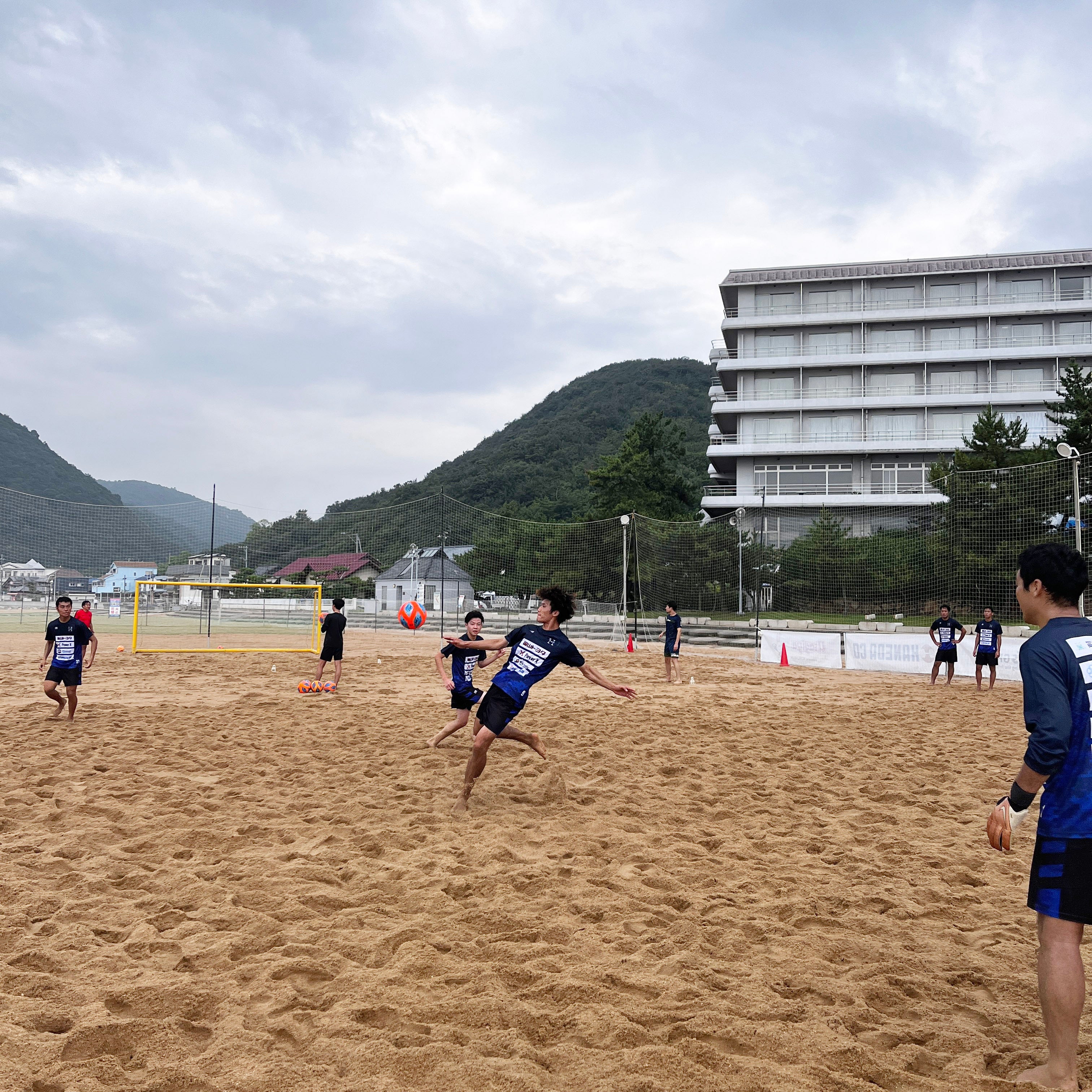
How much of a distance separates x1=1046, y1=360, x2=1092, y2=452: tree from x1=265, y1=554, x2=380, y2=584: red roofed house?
90.4ft

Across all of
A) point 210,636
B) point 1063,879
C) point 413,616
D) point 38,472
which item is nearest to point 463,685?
point 1063,879

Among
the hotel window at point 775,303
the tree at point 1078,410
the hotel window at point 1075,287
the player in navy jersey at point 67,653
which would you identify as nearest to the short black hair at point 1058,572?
the player in navy jersey at point 67,653

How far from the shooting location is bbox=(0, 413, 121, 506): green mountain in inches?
2707

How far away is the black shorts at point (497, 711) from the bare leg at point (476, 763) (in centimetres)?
5

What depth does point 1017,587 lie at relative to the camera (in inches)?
107

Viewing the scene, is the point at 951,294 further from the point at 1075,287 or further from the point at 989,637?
the point at 989,637

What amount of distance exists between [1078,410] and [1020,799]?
32.4 m

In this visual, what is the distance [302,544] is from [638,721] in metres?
24.2

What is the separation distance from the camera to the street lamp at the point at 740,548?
24.6 metres

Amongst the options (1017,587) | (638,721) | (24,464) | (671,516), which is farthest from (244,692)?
(24,464)

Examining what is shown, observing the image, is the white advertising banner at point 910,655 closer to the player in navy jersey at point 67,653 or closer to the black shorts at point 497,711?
the black shorts at point 497,711

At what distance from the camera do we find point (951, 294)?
151ft

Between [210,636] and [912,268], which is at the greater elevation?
[912,268]

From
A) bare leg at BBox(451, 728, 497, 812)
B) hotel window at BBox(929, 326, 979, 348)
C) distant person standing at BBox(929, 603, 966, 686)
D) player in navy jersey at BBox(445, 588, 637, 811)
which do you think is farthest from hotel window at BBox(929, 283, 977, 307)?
bare leg at BBox(451, 728, 497, 812)
